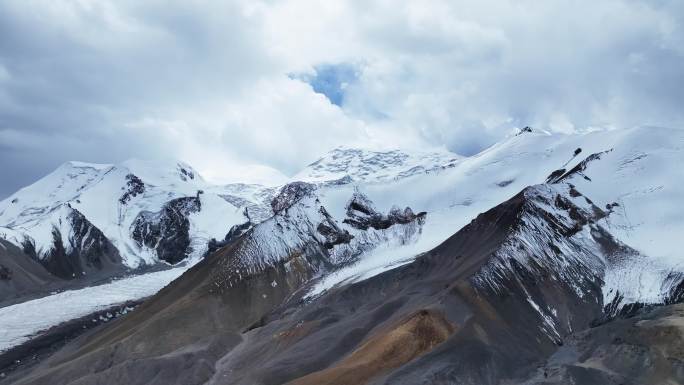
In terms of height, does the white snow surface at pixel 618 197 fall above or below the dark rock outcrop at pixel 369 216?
below

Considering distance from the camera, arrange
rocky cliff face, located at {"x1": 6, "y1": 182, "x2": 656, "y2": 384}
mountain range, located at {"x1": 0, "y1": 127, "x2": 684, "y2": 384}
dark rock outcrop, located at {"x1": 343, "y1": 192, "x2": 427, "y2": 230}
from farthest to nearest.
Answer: dark rock outcrop, located at {"x1": 343, "y1": 192, "x2": 427, "y2": 230}
rocky cliff face, located at {"x1": 6, "y1": 182, "x2": 656, "y2": 384}
mountain range, located at {"x1": 0, "y1": 127, "x2": 684, "y2": 384}

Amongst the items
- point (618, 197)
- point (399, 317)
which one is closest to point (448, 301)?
point (399, 317)

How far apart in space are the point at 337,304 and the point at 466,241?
79.5ft

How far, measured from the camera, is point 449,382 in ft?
212

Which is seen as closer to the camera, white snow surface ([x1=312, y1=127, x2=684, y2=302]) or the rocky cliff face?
the rocky cliff face

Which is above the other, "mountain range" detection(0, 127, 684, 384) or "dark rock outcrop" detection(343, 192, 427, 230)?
"dark rock outcrop" detection(343, 192, 427, 230)

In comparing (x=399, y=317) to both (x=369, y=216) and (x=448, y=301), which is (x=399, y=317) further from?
(x=369, y=216)

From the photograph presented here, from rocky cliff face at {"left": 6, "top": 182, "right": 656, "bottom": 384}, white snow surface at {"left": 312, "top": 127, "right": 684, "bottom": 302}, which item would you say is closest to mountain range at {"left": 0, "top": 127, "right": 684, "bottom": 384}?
rocky cliff face at {"left": 6, "top": 182, "right": 656, "bottom": 384}

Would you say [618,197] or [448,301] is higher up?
[618,197]

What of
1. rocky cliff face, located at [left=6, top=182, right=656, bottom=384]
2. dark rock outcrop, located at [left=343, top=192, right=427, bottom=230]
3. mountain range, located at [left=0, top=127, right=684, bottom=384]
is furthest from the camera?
dark rock outcrop, located at [left=343, top=192, right=427, bottom=230]

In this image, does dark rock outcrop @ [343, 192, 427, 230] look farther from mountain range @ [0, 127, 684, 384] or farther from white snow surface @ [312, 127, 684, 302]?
mountain range @ [0, 127, 684, 384]

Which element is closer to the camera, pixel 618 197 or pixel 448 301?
pixel 448 301

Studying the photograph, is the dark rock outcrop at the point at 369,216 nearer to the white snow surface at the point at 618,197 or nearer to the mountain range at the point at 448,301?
the white snow surface at the point at 618,197

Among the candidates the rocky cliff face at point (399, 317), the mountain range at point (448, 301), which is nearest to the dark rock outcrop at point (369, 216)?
the mountain range at point (448, 301)
